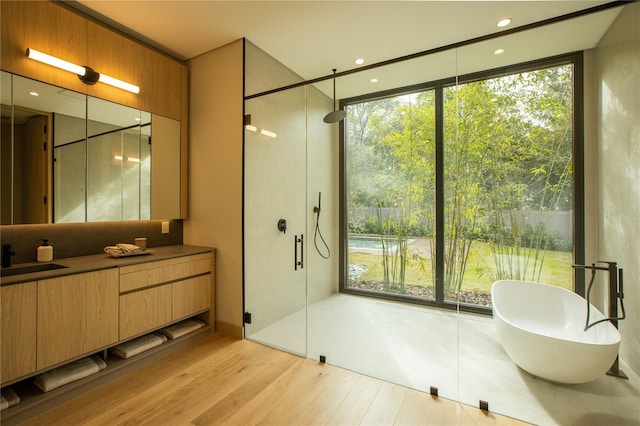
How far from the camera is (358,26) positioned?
245 centimetres

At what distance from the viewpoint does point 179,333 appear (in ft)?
8.54

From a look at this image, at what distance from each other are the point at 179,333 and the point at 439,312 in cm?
232

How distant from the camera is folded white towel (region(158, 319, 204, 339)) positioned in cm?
258

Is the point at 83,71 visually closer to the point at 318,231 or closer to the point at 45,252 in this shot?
the point at 45,252

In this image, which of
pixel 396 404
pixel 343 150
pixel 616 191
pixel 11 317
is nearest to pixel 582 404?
pixel 396 404

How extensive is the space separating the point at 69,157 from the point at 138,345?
1.63 metres

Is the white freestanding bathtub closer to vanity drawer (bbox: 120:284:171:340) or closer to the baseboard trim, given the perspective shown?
the baseboard trim

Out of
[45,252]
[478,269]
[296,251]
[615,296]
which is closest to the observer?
[615,296]

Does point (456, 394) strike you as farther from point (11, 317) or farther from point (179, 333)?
point (11, 317)

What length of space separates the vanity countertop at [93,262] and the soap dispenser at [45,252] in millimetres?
37

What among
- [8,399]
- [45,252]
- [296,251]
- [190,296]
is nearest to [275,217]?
[296,251]

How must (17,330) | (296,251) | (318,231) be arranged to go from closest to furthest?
(17,330) < (318,231) < (296,251)

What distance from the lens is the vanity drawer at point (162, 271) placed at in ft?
7.30

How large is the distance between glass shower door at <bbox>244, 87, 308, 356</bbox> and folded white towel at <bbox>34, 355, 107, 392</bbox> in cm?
118
